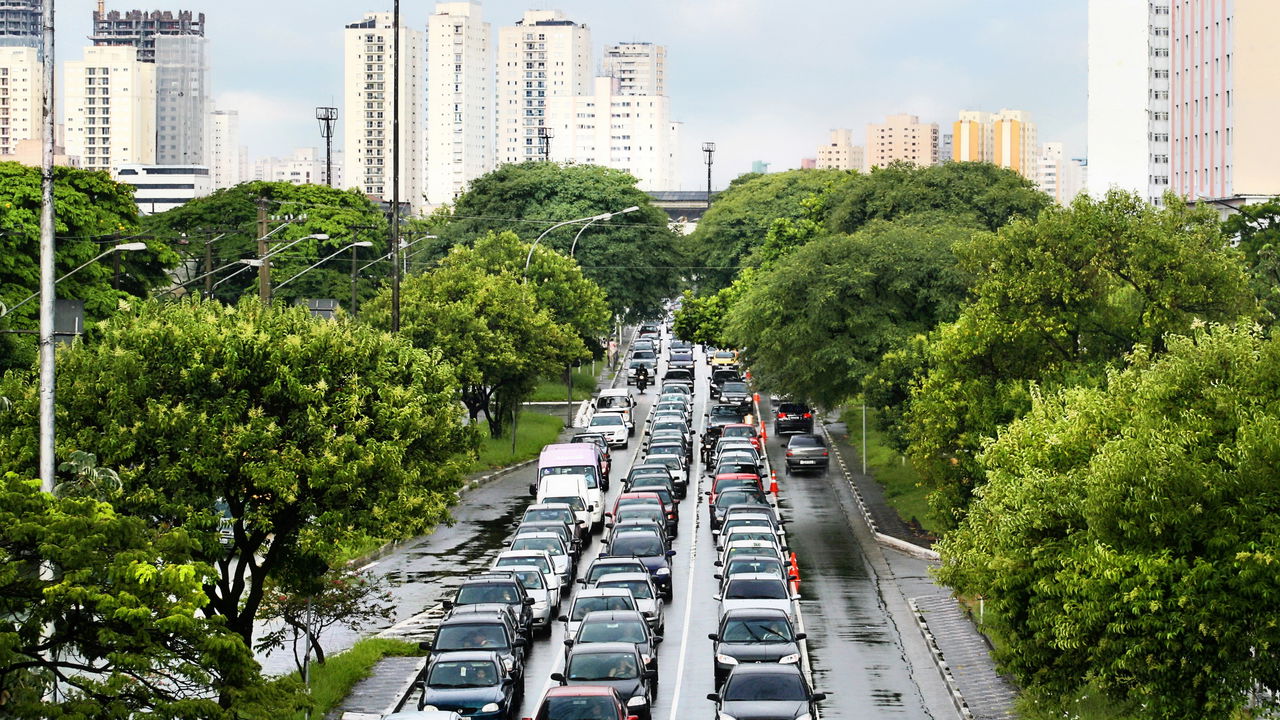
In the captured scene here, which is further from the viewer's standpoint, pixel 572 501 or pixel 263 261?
pixel 572 501

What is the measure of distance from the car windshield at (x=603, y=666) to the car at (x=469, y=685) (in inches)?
39.1

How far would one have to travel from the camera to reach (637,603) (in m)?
31.5

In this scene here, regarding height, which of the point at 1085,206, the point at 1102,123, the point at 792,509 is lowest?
the point at 792,509

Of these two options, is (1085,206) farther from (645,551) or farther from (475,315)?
(475,315)

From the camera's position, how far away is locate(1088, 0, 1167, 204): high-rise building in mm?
119750

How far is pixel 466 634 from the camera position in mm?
27703

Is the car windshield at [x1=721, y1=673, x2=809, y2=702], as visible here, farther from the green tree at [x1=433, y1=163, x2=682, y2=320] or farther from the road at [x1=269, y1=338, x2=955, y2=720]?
the green tree at [x1=433, y1=163, x2=682, y2=320]

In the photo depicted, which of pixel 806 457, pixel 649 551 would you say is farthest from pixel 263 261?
pixel 806 457

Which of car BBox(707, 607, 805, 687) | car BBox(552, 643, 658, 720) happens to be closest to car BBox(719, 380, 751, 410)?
car BBox(707, 607, 805, 687)

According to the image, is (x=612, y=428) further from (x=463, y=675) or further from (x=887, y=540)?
(x=463, y=675)

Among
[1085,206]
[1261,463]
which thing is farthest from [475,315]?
[1261,463]

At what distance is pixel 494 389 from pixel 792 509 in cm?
1420

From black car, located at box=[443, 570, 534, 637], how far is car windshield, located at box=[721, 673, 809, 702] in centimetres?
731

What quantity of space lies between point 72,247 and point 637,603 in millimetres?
36605
